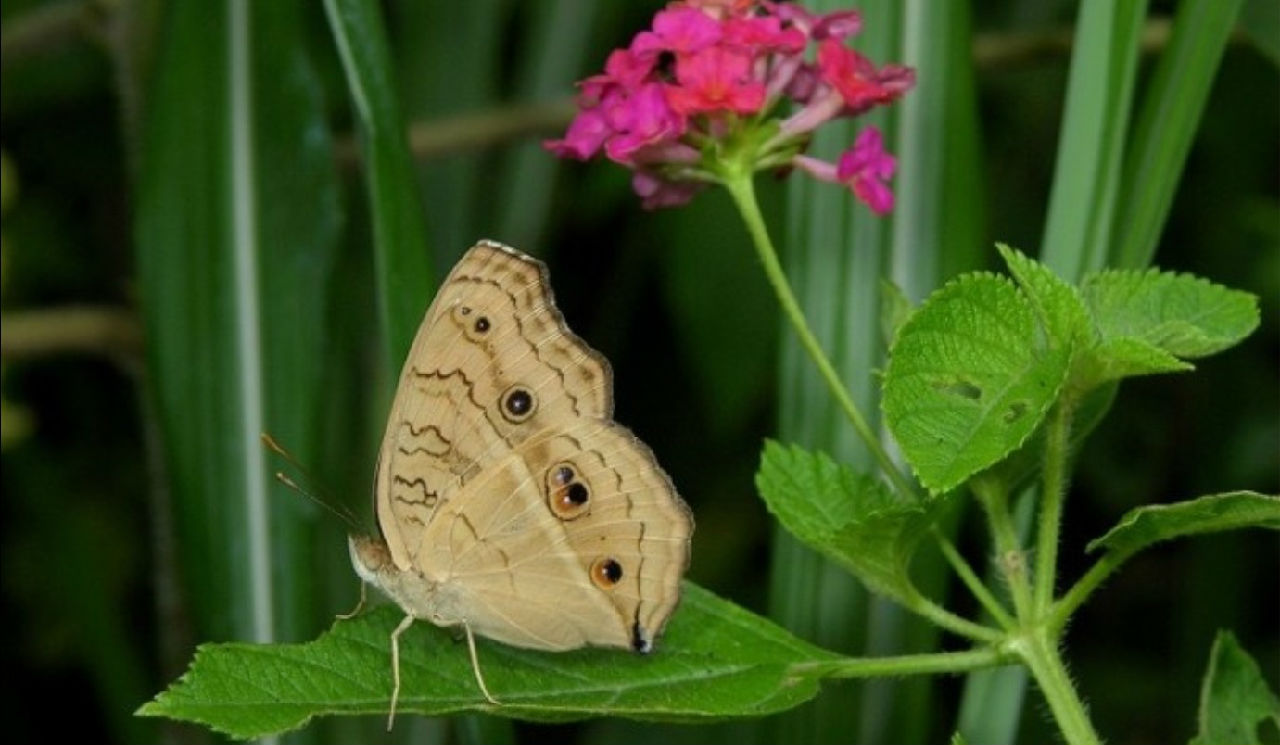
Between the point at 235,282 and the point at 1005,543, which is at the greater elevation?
the point at 235,282

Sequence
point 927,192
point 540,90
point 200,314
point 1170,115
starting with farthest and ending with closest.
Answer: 1. point 540,90
2. point 200,314
3. point 927,192
4. point 1170,115

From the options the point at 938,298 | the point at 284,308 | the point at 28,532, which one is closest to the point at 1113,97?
the point at 938,298

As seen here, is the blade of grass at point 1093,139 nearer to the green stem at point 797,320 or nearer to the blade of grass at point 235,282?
the green stem at point 797,320

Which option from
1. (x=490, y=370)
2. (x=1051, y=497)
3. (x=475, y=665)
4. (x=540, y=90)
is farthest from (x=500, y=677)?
(x=540, y=90)

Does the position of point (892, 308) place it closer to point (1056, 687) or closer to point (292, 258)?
point (1056, 687)

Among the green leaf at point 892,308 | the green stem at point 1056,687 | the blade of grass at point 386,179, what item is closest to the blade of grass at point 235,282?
the blade of grass at point 386,179
